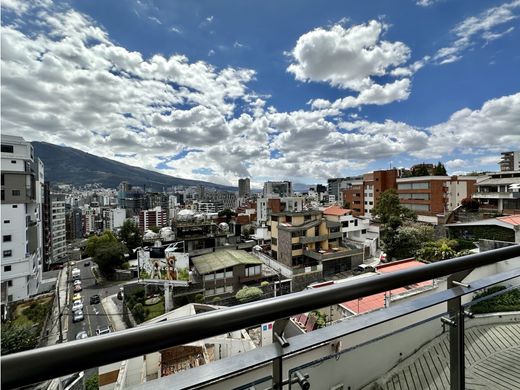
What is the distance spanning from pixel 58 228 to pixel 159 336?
43.8m

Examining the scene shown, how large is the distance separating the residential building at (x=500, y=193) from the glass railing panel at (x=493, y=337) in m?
21.7

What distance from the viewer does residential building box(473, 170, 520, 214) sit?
17.7 meters

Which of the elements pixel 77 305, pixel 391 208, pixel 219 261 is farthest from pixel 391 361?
pixel 77 305

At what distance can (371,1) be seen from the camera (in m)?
4.21

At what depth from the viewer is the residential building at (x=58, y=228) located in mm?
33594

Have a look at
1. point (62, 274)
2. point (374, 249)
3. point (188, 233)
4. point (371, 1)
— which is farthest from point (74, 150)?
point (371, 1)

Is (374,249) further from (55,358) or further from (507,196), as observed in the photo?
(55,358)

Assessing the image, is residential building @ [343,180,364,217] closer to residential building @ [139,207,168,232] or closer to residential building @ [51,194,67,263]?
residential building @ [51,194,67,263]

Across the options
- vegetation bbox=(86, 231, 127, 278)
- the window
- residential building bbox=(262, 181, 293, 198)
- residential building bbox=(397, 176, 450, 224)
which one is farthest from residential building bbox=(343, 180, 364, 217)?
residential building bbox=(262, 181, 293, 198)

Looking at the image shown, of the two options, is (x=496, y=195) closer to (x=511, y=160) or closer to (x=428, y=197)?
(x=428, y=197)

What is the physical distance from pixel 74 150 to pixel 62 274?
81944 millimetres

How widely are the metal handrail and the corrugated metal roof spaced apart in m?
13.5

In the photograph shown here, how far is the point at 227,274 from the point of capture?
1384 centimetres

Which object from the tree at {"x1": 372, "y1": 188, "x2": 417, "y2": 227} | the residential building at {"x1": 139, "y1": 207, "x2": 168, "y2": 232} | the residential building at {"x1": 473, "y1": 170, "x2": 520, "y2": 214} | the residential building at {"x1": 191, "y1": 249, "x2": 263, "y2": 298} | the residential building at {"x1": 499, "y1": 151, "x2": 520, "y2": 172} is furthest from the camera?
the residential building at {"x1": 139, "y1": 207, "x2": 168, "y2": 232}
